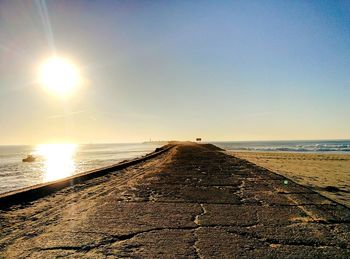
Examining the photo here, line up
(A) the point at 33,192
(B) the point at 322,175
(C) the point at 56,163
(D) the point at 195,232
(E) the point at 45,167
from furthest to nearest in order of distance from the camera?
(C) the point at 56,163 < (E) the point at 45,167 < (B) the point at 322,175 < (A) the point at 33,192 < (D) the point at 195,232

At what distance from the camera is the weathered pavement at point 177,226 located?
3020 mm

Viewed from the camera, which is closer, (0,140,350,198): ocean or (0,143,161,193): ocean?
(0,143,161,193): ocean

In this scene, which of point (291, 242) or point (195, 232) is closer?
point (291, 242)

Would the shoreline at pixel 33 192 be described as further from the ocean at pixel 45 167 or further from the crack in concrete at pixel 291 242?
the crack in concrete at pixel 291 242

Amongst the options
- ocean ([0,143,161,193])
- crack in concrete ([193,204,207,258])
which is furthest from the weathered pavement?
ocean ([0,143,161,193])

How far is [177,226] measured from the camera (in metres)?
3.93

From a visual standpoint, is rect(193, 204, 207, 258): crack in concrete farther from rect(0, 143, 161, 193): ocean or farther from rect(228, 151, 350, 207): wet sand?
rect(0, 143, 161, 193): ocean

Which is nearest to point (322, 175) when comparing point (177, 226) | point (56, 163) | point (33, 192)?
point (177, 226)

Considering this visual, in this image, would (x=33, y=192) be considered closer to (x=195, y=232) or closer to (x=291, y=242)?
(x=195, y=232)

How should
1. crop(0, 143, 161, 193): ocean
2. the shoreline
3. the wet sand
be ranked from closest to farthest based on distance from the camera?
the shoreline < the wet sand < crop(0, 143, 161, 193): ocean

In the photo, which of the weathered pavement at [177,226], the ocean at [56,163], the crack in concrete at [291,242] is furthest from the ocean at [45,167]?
the crack in concrete at [291,242]

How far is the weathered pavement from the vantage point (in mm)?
3020

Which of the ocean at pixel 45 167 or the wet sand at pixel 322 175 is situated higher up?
the wet sand at pixel 322 175

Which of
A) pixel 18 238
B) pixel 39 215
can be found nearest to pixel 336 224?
pixel 18 238
